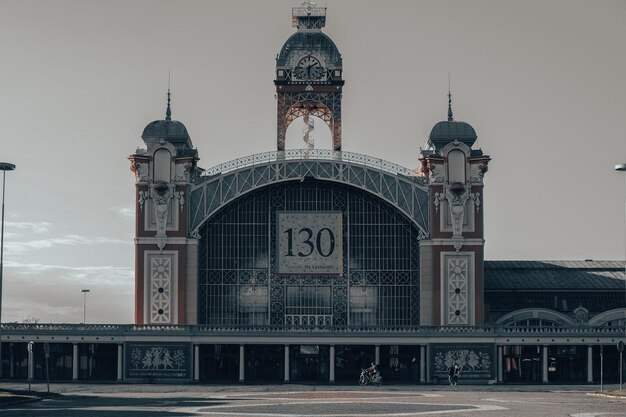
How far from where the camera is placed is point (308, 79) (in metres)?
134

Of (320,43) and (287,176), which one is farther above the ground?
(320,43)

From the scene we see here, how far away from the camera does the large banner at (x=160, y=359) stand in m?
118

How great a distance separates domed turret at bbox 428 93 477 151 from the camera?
12544cm

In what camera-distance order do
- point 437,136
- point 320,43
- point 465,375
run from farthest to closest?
point 320,43, point 437,136, point 465,375

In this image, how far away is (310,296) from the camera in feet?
412

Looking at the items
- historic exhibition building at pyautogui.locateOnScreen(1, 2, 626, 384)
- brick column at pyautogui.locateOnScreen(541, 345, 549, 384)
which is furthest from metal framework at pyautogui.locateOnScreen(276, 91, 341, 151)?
brick column at pyautogui.locateOnScreen(541, 345, 549, 384)

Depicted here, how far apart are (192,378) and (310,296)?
572 inches

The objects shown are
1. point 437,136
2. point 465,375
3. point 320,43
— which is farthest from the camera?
point 320,43

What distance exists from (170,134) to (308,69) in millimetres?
17084

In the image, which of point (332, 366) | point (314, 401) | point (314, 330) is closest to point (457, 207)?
point (314, 330)

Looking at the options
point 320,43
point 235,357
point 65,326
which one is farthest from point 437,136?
point 65,326

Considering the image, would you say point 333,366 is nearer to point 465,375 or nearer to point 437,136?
point 465,375

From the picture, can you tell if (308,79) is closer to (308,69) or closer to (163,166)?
(308,69)

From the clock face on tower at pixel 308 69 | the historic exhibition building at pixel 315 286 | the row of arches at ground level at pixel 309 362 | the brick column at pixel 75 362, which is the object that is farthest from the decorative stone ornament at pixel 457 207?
the brick column at pixel 75 362
